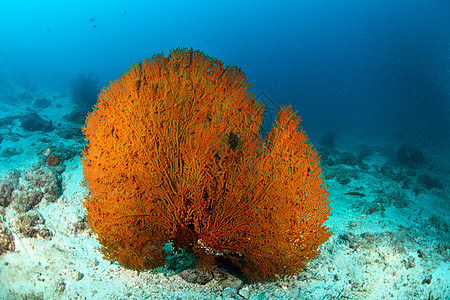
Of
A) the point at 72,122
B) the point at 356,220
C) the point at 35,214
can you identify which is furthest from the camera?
the point at 72,122

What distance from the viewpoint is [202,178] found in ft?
11.0

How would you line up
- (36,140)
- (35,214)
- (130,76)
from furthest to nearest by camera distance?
(36,140)
(35,214)
(130,76)

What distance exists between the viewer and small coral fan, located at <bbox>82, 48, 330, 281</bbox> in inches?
135

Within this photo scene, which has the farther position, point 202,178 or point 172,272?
point 172,272

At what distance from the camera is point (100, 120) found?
13.3 feet

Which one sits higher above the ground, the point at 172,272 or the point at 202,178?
the point at 202,178

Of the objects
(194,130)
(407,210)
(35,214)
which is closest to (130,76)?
(194,130)

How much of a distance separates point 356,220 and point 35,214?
24.1 feet

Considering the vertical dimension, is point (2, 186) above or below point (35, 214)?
above

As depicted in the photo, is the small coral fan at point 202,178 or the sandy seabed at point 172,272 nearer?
the small coral fan at point 202,178

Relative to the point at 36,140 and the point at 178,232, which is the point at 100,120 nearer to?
the point at 178,232

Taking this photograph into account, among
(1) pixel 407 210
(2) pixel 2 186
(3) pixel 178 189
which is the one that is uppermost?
(1) pixel 407 210

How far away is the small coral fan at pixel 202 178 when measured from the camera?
3418 millimetres

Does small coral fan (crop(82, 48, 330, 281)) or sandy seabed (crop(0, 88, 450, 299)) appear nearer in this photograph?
small coral fan (crop(82, 48, 330, 281))
